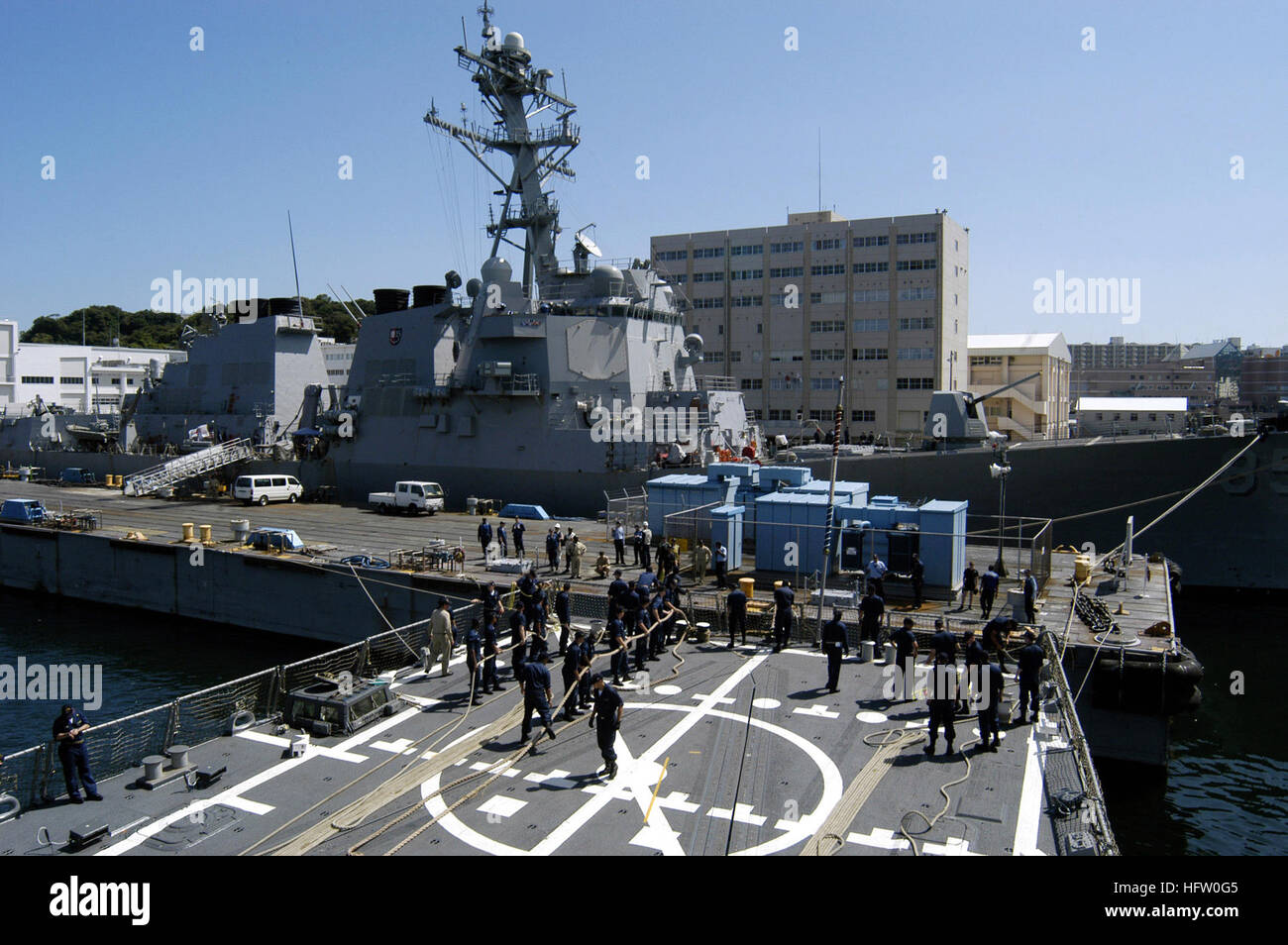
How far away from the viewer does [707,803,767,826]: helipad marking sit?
9192 mm

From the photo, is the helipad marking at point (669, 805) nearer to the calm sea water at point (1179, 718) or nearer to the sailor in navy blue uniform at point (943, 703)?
the sailor in navy blue uniform at point (943, 703)

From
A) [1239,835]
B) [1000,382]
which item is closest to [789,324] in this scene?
[1000,382]

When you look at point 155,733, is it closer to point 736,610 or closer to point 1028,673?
point 736,610

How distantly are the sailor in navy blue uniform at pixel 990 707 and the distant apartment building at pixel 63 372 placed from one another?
238 feet

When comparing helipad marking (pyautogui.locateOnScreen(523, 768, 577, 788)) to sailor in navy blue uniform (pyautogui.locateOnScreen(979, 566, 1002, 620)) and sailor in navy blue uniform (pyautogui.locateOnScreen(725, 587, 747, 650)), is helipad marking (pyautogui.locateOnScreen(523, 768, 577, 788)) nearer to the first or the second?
sailor in navy blue uniform (pyautogui.locateOnScreen(725, 587, 747, 650))

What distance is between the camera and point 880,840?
8805mm

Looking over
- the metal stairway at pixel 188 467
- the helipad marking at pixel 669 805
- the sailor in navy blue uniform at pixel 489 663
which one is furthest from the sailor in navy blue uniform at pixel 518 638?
the metal stairway at pixel 188 467

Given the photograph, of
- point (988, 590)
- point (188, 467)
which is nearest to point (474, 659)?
point (988, 590)

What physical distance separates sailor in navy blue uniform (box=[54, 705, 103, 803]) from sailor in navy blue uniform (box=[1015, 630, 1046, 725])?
11260 mm

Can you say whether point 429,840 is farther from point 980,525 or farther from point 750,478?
point 980,525

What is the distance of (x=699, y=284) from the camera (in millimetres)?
65500

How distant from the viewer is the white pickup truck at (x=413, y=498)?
105ft

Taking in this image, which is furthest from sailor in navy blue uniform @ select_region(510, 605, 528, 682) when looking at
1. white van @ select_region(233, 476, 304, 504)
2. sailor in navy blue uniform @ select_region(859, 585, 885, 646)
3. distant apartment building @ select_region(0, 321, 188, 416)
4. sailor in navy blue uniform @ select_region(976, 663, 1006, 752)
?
distant apartment building @ select_region(0, 321, 188, 416)

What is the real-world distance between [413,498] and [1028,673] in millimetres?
24497
